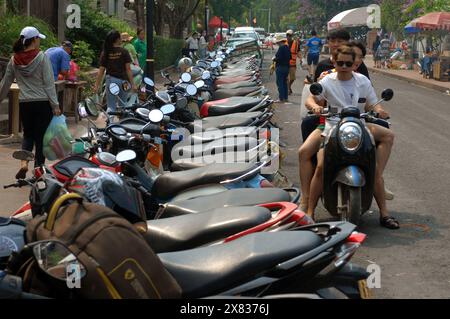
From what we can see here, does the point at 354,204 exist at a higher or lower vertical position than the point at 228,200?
lower

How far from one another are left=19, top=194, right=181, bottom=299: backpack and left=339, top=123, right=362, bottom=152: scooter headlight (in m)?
3.96

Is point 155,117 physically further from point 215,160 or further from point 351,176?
point 351,176

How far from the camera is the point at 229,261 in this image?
11.0 feet

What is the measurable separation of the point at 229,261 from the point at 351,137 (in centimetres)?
376

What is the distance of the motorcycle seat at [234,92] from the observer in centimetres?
1294

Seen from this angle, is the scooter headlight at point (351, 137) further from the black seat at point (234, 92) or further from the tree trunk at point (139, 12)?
the tree trunk at point (139, 12)

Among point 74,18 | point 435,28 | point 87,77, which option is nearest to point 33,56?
point 87,77

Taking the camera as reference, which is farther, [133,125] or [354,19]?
[354,19]

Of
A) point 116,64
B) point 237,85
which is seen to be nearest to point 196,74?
point 237,85

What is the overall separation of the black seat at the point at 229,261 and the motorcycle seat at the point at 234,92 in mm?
9397

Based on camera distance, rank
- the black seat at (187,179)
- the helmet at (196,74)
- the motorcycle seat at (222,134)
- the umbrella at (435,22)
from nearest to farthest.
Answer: the black seat at (187,179) < the motorcycle seat at (222,134) < the helmet at (196,74) < the umbrella at (435,22)

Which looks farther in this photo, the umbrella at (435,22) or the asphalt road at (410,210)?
the umbrella at (435,22)

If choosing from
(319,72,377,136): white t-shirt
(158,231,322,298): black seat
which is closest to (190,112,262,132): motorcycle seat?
(319,72,377,136): white t-shirt

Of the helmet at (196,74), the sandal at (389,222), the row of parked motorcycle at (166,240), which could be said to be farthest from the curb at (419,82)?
the row of parked motorcycle at (166,240)
